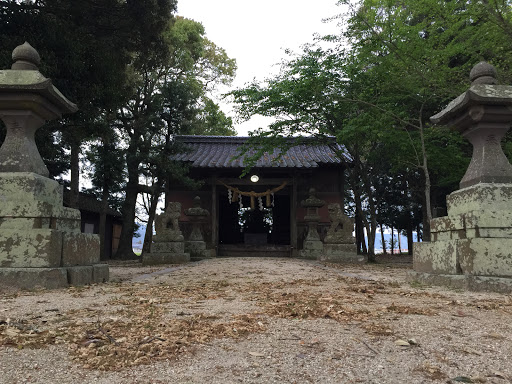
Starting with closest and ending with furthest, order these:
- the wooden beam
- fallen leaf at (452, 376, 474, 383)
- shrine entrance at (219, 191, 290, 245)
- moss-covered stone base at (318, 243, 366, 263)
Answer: fallen leaf at (452, 376, 474, 383)
moss-covered stone base at (318, 243, 366, 263)
the wooden beam
shrine entrance at (219, 191, 290, 245)

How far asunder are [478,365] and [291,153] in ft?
49.1

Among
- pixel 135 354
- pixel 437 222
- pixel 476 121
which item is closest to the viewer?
pixel 135 354

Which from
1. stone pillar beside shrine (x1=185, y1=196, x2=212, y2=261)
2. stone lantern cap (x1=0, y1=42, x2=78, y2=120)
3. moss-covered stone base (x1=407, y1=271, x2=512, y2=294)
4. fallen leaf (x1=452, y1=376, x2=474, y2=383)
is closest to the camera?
fallen leaf (x1=452, y1=376, x2=474, y2=383)

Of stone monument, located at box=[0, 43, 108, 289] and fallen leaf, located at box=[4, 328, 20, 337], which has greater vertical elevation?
stone monument, located at box=[0, 43, 108, 289]

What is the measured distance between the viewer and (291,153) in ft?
54.0

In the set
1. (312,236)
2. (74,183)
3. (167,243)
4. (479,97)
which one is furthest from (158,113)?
(479,97)

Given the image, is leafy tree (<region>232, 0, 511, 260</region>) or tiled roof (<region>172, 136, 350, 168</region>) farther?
tiled roof (<region>172, 136, 350, 168</region>)

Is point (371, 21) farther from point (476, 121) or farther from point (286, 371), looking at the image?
point (286, 371)

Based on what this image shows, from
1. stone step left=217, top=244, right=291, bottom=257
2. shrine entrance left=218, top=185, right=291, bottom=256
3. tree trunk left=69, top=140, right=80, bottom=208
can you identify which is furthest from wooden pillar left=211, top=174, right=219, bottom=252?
tree trunk left=69, top=140, right=80, bottom=208

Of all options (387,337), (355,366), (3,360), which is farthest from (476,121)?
(3,360)

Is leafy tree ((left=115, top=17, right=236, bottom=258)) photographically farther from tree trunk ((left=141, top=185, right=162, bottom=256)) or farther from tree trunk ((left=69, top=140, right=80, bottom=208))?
tree trunk ((left=69, top=140, right=80, bottom=208))

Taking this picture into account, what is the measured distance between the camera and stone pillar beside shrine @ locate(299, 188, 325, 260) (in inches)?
500

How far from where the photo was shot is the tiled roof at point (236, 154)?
1413cm

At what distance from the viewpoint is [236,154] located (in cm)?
1652
